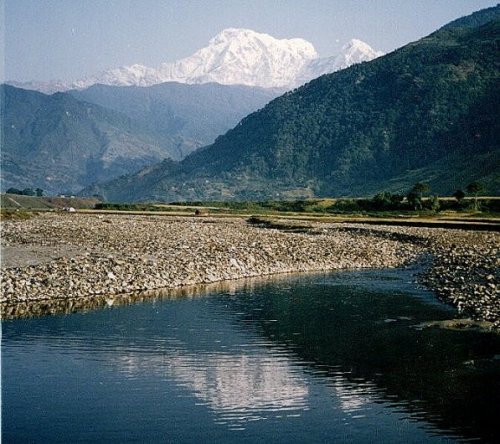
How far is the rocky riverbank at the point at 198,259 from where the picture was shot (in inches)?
1255

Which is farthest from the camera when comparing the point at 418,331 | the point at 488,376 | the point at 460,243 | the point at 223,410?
the point at 460,243

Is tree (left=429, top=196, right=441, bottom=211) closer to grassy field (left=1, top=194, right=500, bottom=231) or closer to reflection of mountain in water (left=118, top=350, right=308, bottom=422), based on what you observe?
grassy field (left=1, top=194, right=500, bottom=231)

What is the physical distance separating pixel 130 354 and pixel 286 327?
7433mm

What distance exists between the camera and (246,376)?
20.1 meters

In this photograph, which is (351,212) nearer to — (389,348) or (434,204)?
(434,204)

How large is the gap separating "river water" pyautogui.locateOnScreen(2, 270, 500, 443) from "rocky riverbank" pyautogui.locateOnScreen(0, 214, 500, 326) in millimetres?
3380

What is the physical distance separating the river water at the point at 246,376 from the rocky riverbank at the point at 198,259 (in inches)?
133

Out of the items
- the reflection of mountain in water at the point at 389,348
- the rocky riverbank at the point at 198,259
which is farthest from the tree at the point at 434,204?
the reflection of mountain in water at the point at 389,348

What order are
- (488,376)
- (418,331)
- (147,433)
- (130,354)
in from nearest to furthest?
(147,433) → (488,376) → (130,354) → (418,331)

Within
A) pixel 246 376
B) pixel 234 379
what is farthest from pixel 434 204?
pixel 234 379

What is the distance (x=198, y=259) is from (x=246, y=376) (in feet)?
69.2

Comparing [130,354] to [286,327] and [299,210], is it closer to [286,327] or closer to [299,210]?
[286,327]

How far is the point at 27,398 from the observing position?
1794 cm

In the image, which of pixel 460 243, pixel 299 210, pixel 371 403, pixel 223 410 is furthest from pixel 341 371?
pixel 299 210
